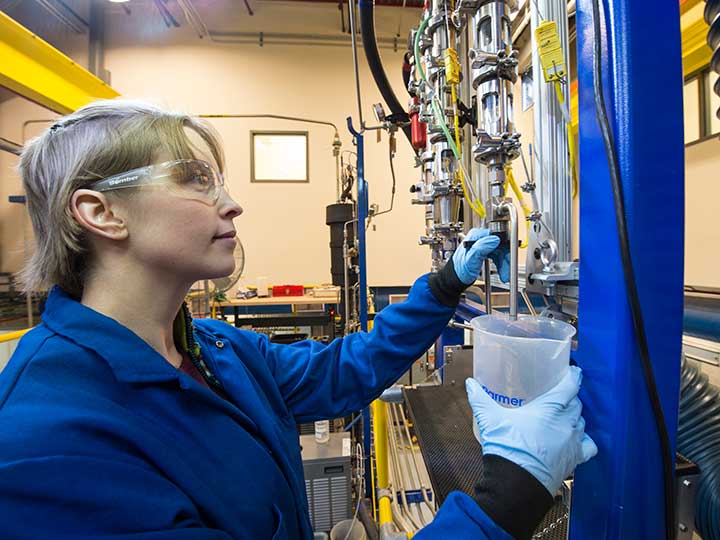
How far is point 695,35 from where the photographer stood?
1.12 meters

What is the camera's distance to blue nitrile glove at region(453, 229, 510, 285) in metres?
0.70

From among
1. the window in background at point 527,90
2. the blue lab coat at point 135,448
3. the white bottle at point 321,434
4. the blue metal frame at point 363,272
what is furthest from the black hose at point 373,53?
the white bottle at point 321,434

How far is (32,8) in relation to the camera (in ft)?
11.0

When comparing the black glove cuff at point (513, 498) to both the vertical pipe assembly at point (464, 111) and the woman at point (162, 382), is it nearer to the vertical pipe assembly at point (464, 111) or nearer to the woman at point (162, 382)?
the woman at point (162, 382)

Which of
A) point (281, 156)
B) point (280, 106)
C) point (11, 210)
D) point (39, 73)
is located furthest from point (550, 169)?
point (280, 106)

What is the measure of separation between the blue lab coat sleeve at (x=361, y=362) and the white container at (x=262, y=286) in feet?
8.45

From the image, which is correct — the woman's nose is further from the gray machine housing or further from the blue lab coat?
the gray machine housing

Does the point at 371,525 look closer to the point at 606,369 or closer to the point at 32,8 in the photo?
the point at 606,369

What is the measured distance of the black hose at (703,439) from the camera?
1.91ft

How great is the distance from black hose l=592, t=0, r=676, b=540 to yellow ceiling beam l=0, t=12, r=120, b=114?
84.5 inches

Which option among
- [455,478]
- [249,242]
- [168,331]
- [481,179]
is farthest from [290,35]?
[455,478]

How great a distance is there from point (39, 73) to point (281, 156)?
225cm

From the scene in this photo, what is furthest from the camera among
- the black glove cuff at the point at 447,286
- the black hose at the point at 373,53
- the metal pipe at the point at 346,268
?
the metal pipe at the point at 346,268

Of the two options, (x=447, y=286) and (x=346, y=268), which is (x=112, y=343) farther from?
(x=346, y=268)
